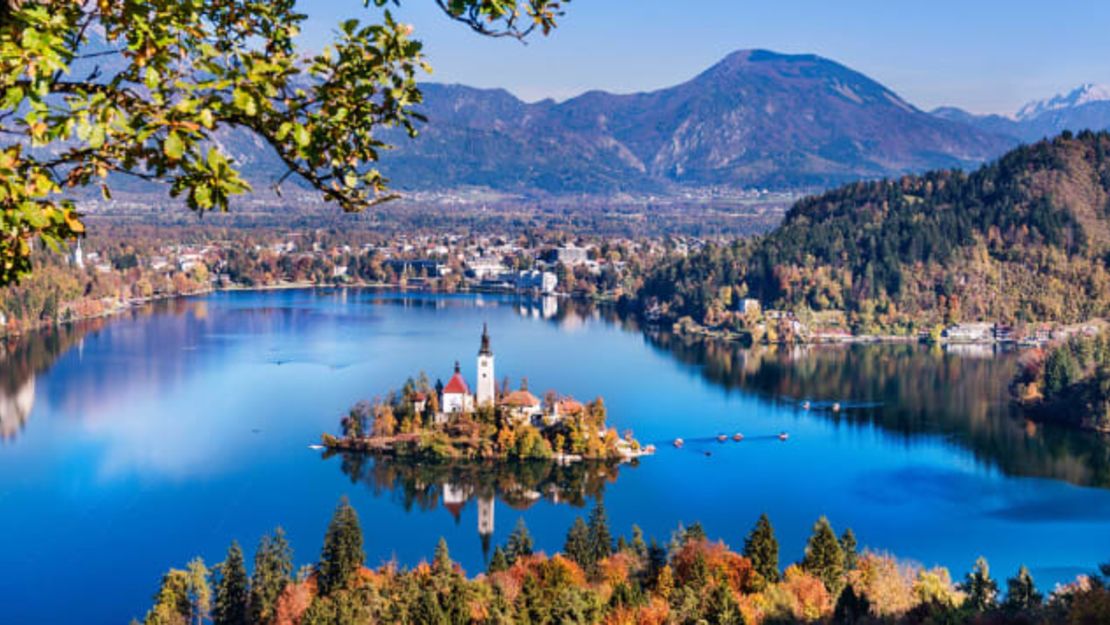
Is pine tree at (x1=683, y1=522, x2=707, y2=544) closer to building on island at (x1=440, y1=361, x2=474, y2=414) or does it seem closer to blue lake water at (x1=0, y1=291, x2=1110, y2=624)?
blue lake water at (x1=0, y1=291, x2=1110, y2=624)

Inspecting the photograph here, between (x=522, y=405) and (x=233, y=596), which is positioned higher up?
(x=522, y=405)

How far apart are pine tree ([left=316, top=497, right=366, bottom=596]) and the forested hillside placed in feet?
56.2

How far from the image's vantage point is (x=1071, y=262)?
2414 centimetres

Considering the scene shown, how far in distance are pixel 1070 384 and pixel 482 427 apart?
311 inches

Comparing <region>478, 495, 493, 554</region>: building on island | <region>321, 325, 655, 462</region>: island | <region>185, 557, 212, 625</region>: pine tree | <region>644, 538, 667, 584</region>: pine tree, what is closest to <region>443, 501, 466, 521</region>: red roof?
<region>478, 495, 493, 554</region>: building on island

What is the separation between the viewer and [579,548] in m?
7.92


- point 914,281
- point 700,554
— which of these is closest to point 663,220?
point 914,281

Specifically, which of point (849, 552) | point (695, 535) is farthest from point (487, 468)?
point (849, 552)

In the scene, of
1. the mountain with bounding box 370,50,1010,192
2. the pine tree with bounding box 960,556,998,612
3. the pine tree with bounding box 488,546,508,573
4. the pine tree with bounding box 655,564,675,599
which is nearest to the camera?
the pine tree with bounding box 960,556,998,612

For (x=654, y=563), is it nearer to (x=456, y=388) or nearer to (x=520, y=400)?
(x=520, y=400)

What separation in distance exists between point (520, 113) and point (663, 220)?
2018 inches

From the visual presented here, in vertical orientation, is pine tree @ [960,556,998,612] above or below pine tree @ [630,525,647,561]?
above

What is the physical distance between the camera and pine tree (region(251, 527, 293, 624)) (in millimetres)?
7125

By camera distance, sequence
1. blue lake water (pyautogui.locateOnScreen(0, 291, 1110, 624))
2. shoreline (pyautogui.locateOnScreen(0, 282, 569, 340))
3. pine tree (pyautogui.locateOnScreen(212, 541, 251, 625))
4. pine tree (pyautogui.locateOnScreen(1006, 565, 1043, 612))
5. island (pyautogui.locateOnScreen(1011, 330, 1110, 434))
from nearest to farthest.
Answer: pine tree (pyautogui.locateOnScreen(1006, 565, 1043, 612)) < pine tree (pyautogui.locateOnScreen(212, 541, 251, 625)) < blue lake water (pyautogui.locateOnScreen(0, 291, 1110, 624)) < island (pyautogui.locateOnScreen(1011, 330, 1110, 434)) < shoreline (pyautogui.locateOnScreen(0, 282, 569, 340))
